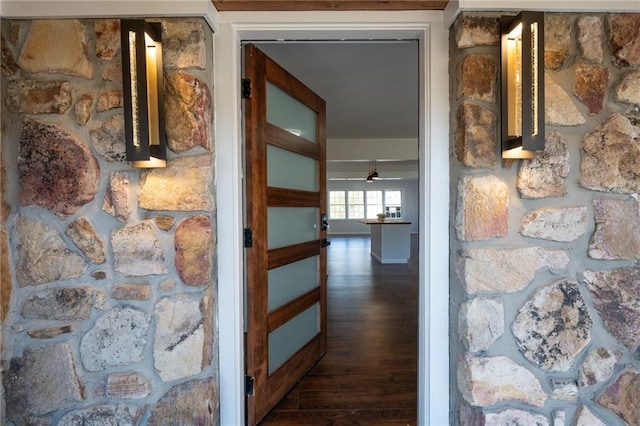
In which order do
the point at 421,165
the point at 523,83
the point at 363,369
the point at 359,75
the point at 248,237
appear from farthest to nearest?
1. the point at 359,75
2. the point at 363,369
3. the point at 248,237
4. the point at 421,165
5. the point at 523,83

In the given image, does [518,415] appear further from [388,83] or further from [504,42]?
[388,83]

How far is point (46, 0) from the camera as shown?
137 centimetres

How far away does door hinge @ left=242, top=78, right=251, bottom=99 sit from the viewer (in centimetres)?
173

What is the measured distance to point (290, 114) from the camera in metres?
2.19

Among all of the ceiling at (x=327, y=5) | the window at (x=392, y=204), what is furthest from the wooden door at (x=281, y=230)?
the window at (x=392, y=204)

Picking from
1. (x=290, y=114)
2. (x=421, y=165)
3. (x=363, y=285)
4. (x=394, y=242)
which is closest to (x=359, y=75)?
(x=290, y=114)

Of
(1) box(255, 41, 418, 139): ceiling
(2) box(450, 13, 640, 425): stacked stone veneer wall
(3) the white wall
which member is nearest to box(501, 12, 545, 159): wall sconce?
(2) box(450, 13, 640, 425): stacked stone veneer wall

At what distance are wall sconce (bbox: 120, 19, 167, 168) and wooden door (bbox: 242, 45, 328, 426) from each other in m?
0.50

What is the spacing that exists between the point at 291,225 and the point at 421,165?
995mm

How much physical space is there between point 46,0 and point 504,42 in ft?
6.65

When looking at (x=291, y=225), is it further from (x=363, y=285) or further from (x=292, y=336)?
(x=363, y=285)

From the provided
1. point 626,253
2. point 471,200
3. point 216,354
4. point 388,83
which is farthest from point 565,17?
point 216,354

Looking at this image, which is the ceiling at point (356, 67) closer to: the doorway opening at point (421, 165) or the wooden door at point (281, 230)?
the doorway opening at point (421, 165)

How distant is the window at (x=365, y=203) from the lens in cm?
1303
